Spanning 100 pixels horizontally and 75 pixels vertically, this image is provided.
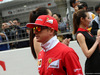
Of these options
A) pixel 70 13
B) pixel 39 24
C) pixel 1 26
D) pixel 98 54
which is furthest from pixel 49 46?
pixel 1 26

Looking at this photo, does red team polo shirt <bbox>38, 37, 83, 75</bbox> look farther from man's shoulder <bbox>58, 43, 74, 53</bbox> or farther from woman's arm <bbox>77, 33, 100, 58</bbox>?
woman's arm <bbox>77, 33, 100, 58</bbox>

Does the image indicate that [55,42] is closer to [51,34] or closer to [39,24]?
[51,34]

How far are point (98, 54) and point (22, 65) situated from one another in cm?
276

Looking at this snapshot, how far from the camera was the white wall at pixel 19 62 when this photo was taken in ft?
17.0

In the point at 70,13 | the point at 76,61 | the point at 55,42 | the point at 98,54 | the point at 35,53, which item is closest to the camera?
the point at 76,61

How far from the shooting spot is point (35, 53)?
2.60 meters

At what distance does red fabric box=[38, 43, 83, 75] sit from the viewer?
1.82 m

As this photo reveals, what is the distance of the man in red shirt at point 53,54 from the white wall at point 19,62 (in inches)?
123

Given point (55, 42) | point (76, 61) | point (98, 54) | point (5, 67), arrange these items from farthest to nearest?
point (5, 67) → point (98, 54) → point (55, 42) → point (76, 61)

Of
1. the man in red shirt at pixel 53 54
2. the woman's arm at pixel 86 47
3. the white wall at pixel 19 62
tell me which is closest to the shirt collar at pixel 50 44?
the man in red shirt at pixel 53 54

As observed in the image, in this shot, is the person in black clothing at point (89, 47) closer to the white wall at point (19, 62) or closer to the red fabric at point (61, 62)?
the red fabric at point (61, 62)

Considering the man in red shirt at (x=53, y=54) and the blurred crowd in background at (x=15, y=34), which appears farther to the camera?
the blurred crowd in background at (x=15, y=34)

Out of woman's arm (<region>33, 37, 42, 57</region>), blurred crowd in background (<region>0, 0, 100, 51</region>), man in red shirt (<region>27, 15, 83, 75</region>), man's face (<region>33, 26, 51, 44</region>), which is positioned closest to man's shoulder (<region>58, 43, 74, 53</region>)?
man in red shirt (<region>27, 15, 83, 75</region>)

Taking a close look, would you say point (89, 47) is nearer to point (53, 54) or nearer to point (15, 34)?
point (53, 54)
